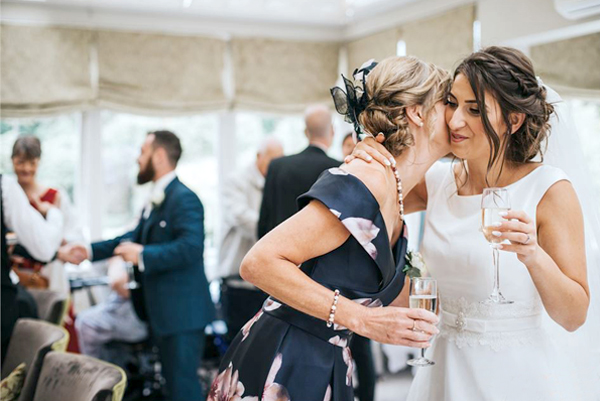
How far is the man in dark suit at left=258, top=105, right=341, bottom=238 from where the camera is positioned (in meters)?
4.10

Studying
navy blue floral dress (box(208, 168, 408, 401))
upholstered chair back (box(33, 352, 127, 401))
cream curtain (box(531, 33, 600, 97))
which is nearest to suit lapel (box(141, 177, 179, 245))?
upholstered chair back (box(33, 352, 127, 401))

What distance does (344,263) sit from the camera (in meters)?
1.72

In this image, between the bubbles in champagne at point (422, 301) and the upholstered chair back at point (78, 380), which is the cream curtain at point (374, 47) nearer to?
the upholstered chair back at point (78, 380)

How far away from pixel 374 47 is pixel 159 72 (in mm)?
2153

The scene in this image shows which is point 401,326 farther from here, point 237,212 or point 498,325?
point 237,212

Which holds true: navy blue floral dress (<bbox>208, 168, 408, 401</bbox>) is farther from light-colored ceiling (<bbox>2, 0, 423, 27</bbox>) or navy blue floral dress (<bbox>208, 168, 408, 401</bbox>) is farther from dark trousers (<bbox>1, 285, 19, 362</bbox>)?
light-colored ceiling (<bbox>2, 0, 423, 27</bbox>)

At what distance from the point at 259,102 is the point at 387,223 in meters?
5.27

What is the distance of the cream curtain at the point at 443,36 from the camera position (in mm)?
5516

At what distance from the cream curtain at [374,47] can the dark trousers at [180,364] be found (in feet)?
11.4

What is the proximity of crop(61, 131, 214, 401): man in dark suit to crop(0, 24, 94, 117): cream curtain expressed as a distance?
239 centimetres

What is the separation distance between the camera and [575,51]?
5.08m

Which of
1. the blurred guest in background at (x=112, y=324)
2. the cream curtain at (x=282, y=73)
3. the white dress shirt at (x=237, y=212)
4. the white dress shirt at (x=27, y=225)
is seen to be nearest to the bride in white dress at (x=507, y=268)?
the white dress shirt at (x=27, y=225)

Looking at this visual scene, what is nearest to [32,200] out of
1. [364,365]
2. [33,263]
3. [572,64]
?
[33,263]

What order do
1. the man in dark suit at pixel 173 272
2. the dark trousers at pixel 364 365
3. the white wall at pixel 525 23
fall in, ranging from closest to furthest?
the man in dark suit at pixel 173 272
the dark trousers at pixel 364 365
the white wall at pixel 525 23
